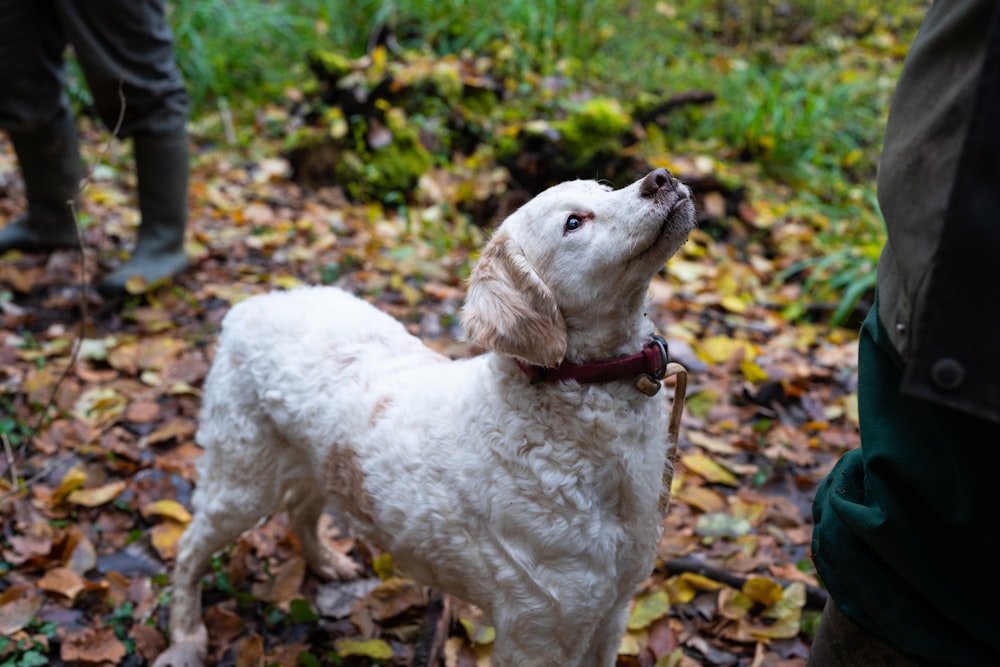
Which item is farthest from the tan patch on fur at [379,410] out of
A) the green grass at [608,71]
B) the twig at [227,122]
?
the twig at [227,122]

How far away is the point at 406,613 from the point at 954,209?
2345 mm

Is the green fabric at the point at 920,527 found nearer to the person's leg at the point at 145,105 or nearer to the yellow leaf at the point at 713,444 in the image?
the yellow leaf at the point at 713,444

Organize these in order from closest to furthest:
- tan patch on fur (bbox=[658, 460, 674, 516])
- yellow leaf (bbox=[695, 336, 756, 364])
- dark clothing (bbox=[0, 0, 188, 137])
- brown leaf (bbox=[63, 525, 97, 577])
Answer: tan patch on fur (bbox=[658, 460, 674, 516]) < brown leaf (bbox=[63, 525, 97, 577]) < dark clothing (bbox=[0, 0, 188, 137]) < yellow leaf (bbox=[695, 336, 756, 364])

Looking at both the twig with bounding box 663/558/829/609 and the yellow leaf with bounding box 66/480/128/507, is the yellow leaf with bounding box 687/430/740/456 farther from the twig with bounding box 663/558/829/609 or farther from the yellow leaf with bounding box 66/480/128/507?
the yellow leaf with bounding box 66/480/128/507

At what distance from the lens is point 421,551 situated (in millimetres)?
2170

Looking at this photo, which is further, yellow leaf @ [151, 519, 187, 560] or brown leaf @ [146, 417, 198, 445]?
brown leaf @ [146, 417, 198, 445]

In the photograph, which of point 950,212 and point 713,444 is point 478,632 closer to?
point 713,444

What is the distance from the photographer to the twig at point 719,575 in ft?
8.74

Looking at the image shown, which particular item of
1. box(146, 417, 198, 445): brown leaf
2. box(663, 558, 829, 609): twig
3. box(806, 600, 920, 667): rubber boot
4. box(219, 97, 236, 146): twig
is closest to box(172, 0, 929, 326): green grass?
box(219, 97, 236, 146): twig

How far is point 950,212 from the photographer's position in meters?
1.04

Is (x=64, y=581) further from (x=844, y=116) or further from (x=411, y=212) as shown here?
(x=844, y=116)

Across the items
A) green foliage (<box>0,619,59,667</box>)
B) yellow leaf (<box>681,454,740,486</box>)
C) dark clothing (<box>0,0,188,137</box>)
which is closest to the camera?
green foliage (<box>0,619,59,667</box>)

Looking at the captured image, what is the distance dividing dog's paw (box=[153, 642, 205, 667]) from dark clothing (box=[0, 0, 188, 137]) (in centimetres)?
251

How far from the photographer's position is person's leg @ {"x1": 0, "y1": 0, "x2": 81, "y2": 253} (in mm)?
3824
